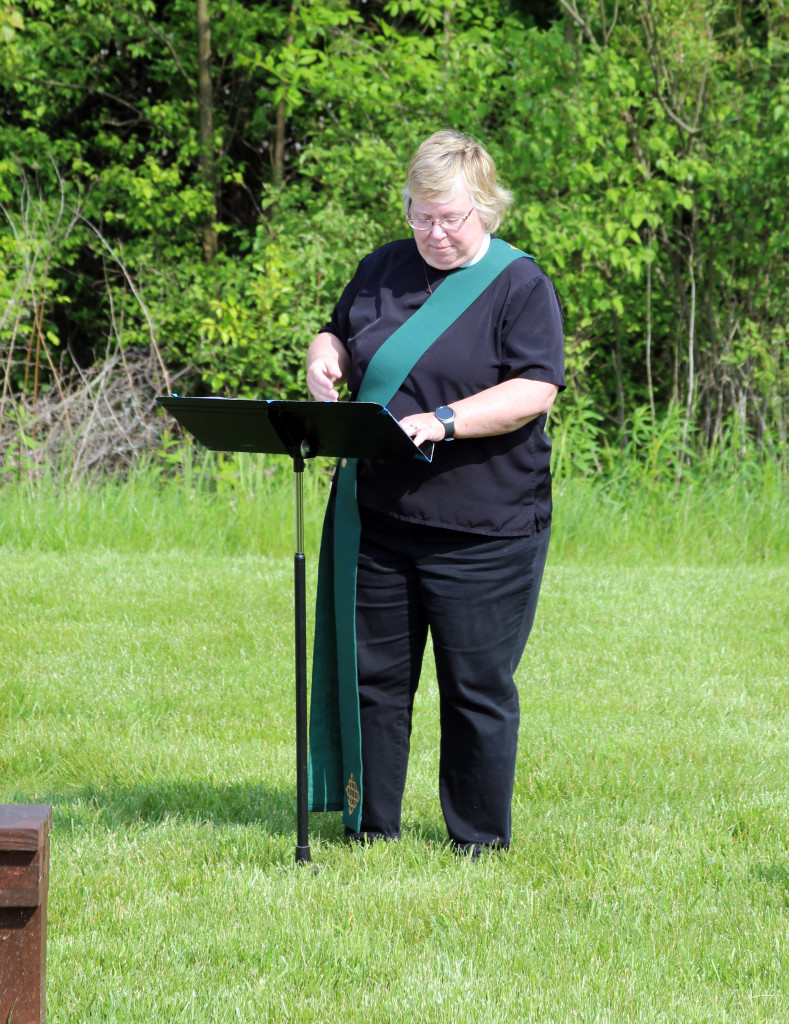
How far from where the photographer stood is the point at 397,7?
12281 millimetres

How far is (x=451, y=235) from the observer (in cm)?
347

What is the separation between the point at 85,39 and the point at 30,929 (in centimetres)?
1382

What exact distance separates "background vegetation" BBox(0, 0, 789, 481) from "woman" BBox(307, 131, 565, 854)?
21.3 feet

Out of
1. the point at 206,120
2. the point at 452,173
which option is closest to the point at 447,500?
the point at 452,173

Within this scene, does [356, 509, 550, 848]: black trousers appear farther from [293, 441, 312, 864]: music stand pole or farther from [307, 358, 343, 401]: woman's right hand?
[307, 358, 343, 401]: woman's right hand

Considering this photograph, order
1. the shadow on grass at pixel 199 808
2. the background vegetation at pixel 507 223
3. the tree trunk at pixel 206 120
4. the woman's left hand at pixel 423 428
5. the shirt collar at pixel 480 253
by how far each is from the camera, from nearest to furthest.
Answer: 1. the woman's left hand at pixel 423 428
2. the shirt collar at pixel 480 253
3. the shadow on grass at pixel 199 808
4. the background vegetation at pixel 507 223
5. the tree trunk at pixel 206 120

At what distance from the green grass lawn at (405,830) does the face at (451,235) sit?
3.51 ft

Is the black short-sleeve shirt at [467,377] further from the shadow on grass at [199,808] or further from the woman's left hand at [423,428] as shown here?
the shadow on grass at [199,808]

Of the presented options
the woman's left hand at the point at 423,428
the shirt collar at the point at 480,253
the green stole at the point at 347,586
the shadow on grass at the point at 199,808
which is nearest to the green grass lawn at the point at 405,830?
the shadow on grass at the point at 199,808

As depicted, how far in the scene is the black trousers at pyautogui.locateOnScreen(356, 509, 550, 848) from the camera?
3.63 meters

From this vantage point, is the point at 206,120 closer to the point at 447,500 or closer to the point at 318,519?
the point at 318,519

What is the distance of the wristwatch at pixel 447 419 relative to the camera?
10.9 ft

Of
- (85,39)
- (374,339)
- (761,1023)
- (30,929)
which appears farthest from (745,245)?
(30,929)

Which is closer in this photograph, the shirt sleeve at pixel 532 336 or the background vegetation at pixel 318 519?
the background vegetation at pixel 318 519
